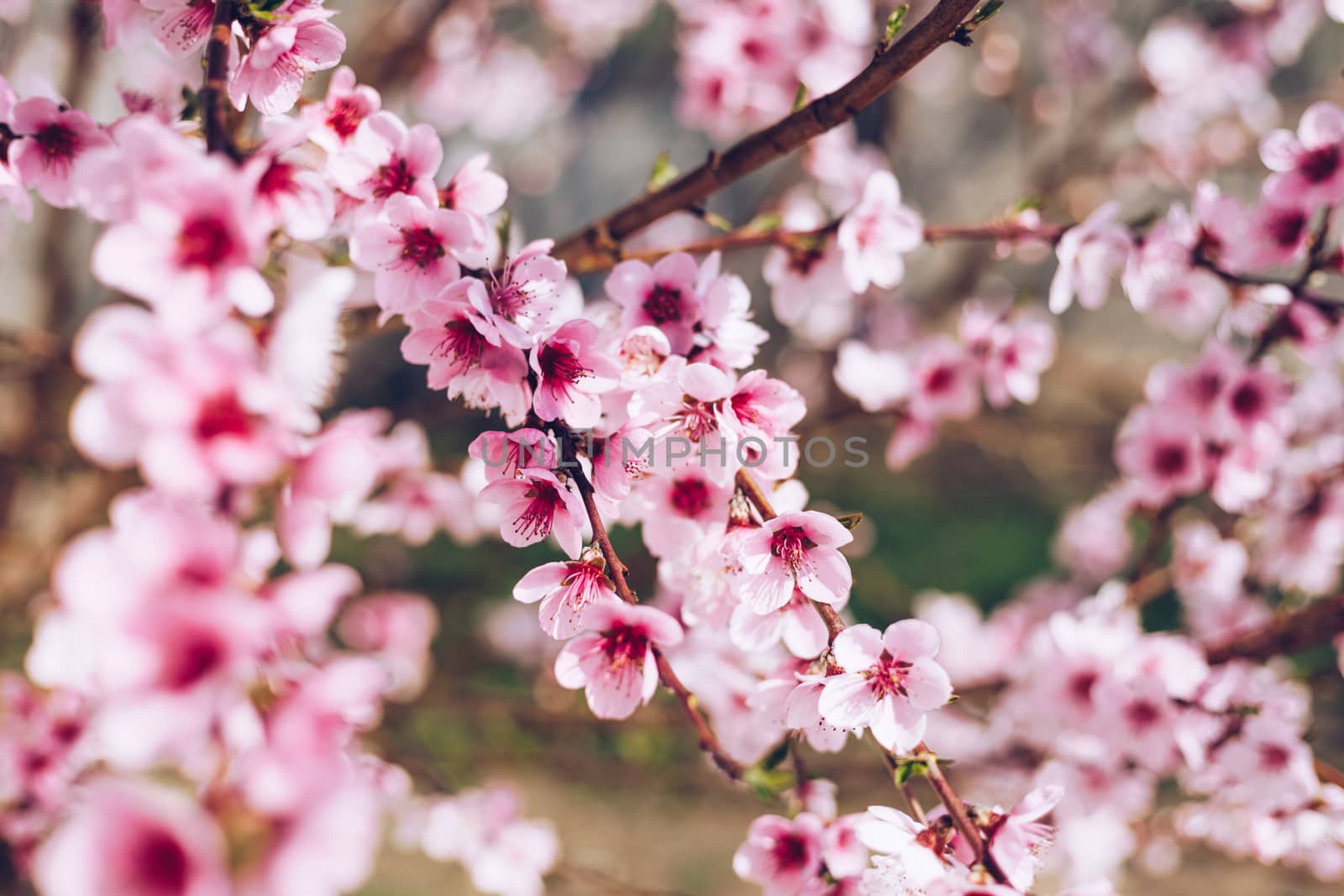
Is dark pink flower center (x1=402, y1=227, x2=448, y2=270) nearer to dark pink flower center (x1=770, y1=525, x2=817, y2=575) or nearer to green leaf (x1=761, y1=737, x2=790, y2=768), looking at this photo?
dark pink flower center (x1=770, y1=525, x2=817, y2=575)

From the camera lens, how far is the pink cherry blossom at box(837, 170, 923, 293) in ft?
4.16

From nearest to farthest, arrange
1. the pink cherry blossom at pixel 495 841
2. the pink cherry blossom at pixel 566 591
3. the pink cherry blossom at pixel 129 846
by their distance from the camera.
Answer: the pink cherry blossom at pixel 129 846, the pink cherry blossom at pixel 566 591, the pink cherry blossom at pixel 495 841

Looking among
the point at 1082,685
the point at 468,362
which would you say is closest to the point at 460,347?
the point at 468,362

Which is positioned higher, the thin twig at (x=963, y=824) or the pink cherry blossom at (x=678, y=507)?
the pink cherry blossom at (x=678, y=507)

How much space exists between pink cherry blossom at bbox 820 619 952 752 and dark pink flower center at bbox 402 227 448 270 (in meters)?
0.66

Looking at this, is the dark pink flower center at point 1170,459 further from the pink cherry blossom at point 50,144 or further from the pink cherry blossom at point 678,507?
the pink cherry blossom at point 50,144

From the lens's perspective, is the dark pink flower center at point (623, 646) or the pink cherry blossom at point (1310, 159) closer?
the dark pink flower center at point (623, 646)

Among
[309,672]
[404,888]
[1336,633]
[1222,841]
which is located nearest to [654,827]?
[404,888]

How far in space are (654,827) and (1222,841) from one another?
5.84 feet

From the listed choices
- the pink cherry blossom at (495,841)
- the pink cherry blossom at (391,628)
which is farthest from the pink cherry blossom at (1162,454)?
the pink cherry blossom at (391,628)

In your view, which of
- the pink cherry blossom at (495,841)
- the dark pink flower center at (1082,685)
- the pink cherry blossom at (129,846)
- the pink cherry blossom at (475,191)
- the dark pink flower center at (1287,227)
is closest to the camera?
the pink cherry blossom at (129,846)

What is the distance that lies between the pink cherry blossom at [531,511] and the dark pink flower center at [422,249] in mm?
286

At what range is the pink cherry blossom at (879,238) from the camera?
A: 1268 millimetres

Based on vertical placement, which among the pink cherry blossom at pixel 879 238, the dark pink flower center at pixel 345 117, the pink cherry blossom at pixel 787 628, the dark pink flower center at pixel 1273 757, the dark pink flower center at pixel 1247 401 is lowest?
the pink cherry blossom at pixel 787 628
